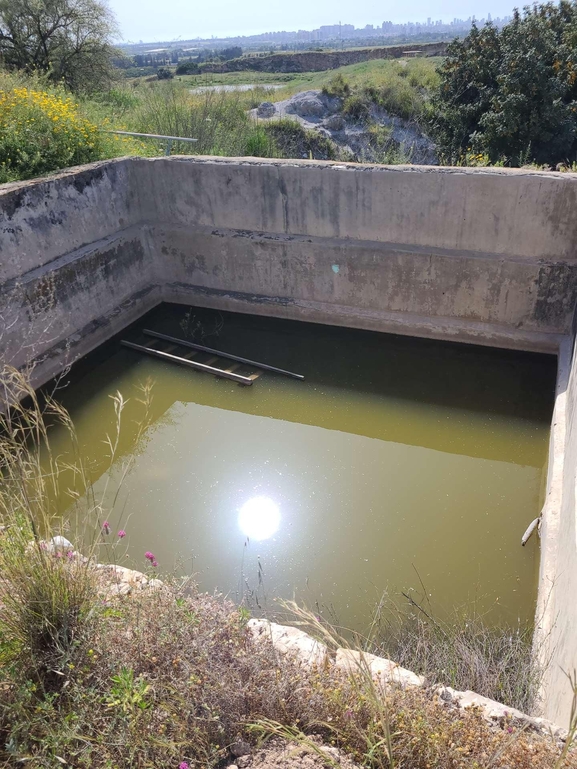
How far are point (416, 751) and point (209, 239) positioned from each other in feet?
20.4

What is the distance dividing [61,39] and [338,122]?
727cm

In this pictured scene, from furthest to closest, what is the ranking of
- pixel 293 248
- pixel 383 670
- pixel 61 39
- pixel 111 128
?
pixel 61 39
pixel 111 128
pixel 293 248
pixel 383 670

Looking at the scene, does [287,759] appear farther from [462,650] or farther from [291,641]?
[462,650]

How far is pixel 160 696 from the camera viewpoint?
2.06 meters

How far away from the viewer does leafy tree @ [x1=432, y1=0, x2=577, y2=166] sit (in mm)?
9391

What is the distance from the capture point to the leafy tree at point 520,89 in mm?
9391

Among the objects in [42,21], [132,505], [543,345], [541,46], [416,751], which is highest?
[42,21]

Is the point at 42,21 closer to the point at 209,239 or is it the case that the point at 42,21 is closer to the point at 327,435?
the point at 209,239

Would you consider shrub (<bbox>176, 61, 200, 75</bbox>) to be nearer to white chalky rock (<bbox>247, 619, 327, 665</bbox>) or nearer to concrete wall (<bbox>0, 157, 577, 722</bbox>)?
concrete wall (<bbox>0, 157, 577, 722</bbox>)

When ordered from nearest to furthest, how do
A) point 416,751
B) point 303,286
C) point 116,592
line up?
point 416,751, point 116,592, point 303,286

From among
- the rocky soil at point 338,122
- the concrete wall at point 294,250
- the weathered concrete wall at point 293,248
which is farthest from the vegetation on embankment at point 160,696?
the rocky soil at point 338,122

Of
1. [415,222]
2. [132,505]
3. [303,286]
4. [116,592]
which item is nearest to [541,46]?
[415,222]

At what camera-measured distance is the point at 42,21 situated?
13.3 meters

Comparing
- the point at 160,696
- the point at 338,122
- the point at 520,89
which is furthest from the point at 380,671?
the point at 338,122
